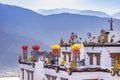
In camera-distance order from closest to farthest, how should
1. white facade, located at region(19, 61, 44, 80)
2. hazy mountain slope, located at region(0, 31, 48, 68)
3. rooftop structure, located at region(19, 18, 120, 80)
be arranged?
1. rooftop structure, located at region(19, 18, 120, 80)
2. white facade, located at region(19, 61, 44, 80)
3. hazy mountain slope, located at region(0, 31, 48, 68)

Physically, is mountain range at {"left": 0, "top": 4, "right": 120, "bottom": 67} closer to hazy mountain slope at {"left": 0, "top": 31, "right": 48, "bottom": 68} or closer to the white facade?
hazy mountain slope at {"left": 0, "top": 31, "right": 48, "bottom": 68}

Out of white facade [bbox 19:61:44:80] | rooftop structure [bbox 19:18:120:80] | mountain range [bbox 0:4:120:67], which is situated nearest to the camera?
rooftop structure [bbox 19:18:120:80]

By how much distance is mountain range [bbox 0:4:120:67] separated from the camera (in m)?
139

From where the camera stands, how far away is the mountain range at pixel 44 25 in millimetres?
139250

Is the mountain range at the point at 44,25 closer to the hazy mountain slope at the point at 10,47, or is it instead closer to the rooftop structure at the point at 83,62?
the hazy mountain slope at the point at 10,47

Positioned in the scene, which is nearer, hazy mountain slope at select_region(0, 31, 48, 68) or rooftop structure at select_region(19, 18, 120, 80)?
A: rooftop structure at select_region(19, 18, 120, 80)

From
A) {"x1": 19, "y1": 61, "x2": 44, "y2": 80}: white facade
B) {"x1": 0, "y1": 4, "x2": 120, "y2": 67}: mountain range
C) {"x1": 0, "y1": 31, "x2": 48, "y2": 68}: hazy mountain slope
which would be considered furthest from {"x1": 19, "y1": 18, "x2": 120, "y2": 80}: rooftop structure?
{"x1": 0, "y1": 4, "x2": 120, "y2": 67}: mountain range

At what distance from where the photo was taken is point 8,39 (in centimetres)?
12462

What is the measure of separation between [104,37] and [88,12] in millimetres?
133741

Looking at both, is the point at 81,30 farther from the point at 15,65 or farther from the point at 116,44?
the point at 116,44

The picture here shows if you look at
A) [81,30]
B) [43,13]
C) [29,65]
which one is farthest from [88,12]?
[29,65]

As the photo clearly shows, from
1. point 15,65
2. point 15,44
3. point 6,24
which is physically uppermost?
point 6,24

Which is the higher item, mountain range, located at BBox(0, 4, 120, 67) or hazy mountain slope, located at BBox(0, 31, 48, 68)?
mountain range, located at BBox(0, 4, 120, 67)

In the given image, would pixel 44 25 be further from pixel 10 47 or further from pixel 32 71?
pixel 32 71
